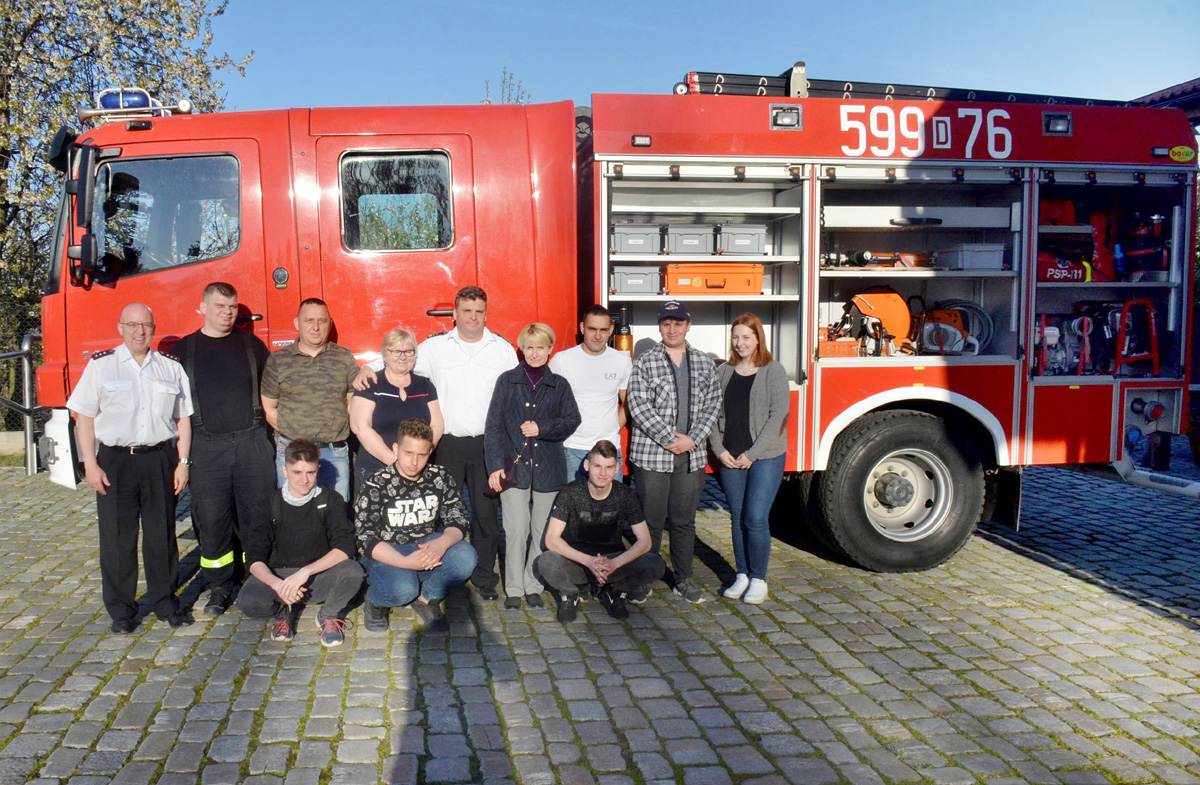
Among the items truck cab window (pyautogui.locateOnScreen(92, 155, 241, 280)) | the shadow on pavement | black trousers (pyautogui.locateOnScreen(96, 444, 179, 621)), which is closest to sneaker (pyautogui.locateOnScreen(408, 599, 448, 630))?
black trousers (pyautogui.locateOnScreen(96, 444, 179, 621))

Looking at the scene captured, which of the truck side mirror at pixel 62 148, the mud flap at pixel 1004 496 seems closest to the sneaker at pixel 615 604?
the mud flap at pixel 1004 496

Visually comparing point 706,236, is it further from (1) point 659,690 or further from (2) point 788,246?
(1) point 659,690

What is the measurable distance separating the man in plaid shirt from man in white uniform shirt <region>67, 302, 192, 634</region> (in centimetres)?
246

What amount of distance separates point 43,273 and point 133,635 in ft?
33.1

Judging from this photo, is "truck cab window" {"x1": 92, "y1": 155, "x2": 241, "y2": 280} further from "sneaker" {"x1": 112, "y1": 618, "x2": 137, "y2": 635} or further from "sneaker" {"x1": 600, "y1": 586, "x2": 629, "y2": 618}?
"sneaker" {"x1": 600, "y1": 586, "x2": 629, "y2": 618}

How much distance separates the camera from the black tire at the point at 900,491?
5.59 meters

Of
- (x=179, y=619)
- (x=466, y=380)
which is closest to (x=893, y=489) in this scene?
(x=466, y=380)

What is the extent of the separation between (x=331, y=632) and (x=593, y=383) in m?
1.92

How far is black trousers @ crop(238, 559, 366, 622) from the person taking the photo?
460cm

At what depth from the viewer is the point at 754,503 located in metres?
5.13

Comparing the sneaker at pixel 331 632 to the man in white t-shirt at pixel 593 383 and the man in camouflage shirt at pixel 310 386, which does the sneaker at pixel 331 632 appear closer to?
the man in camouflage shirt at pixel 310 386

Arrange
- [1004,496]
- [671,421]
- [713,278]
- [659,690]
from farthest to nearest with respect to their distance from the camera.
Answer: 1. [1004,496]
2. [713,278]
3. [671,421]
4. [659,690]

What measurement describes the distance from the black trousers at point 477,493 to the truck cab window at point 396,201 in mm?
1154

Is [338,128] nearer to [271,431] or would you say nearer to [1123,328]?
[271,431]
